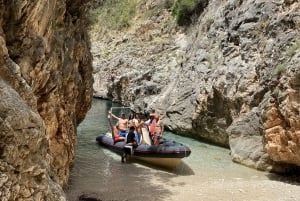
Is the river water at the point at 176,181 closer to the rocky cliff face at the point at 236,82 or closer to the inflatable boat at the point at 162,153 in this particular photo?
the inflatable boat at the point at 162,153

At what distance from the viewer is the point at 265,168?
1257cm

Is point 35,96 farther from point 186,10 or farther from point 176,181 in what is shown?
point 186,10

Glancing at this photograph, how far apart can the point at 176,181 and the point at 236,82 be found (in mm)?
5601

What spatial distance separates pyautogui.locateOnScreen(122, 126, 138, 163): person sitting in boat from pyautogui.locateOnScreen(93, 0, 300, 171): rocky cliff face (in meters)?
3.31

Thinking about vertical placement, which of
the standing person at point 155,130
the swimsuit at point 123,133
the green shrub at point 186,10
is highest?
the green shrub at point 186,10

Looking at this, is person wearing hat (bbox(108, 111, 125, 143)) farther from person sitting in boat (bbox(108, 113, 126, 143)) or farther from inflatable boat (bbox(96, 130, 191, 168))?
Answer: inflatable boat (bbox(96, 130, 191, 168))

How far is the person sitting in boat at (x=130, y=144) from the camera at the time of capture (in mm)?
13598

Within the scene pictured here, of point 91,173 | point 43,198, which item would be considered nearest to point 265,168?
point 91,173

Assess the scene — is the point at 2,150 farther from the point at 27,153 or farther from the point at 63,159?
the point at 63,159

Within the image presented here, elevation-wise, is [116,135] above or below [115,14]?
below

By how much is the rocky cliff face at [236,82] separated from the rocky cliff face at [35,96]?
5.73 metres

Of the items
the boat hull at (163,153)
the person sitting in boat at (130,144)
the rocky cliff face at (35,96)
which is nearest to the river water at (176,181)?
the boat hull at (163,153)

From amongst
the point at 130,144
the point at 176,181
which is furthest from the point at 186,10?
the point at 176,181

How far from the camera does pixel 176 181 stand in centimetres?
1155
